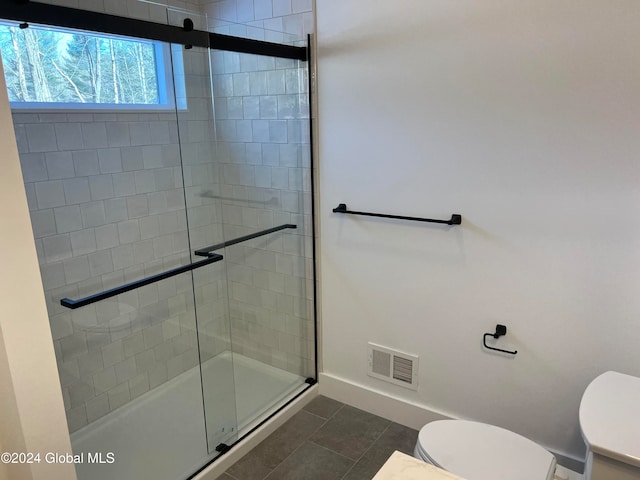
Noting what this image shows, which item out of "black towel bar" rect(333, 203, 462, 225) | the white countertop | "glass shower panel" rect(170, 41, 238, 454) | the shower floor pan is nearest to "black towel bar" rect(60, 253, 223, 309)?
"glass shower panel" rect(170, 41, 238, 454)

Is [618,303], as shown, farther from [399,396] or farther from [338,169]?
[338,169]

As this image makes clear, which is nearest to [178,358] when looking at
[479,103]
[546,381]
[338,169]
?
[338,169]

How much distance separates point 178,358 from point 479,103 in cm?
214

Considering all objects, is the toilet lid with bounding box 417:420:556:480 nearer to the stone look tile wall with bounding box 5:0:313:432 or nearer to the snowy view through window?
the stone look tile wall with bounding box 5:0:313:432

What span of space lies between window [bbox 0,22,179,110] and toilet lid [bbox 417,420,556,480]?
6.28 feet

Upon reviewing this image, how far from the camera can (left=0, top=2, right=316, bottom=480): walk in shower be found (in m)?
2.08

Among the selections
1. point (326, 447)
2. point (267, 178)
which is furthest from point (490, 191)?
point (326, 447)

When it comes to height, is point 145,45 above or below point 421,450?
above

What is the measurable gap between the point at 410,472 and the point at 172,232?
6.88 ft

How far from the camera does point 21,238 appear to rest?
4.02 ft

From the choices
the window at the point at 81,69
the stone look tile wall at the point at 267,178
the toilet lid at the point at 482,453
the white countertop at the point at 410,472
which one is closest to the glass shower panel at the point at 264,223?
the stone look tile wall at the point at 267,178

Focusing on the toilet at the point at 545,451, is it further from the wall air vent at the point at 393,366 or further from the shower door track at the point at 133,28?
the shower door track at the point at 133,28

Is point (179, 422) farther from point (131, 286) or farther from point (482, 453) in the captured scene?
point (482, 453)

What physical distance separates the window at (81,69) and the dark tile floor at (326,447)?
1822 mm
